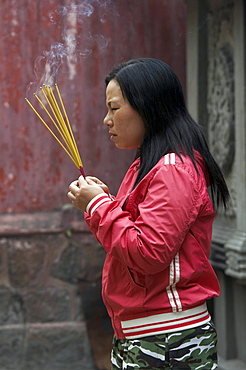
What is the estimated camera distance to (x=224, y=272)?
142 inches

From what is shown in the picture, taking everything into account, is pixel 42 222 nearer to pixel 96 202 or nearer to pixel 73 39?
pixel 73 39

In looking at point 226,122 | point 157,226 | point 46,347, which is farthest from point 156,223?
point 46,347

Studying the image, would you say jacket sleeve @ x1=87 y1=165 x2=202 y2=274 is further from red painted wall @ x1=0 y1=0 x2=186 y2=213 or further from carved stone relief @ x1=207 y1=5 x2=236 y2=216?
red painted wall @ x1=0 y1=0 x2=186 y2=213

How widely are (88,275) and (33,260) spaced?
421 mm

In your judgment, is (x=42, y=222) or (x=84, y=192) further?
(x=42, y=222)

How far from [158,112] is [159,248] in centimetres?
46

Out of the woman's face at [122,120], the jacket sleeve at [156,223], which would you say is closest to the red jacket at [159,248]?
the jacket sleeve at [156,223]

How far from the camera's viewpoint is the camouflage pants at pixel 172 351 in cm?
174

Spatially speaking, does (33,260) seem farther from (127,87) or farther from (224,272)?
(127,87)

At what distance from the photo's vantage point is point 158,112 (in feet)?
5.89

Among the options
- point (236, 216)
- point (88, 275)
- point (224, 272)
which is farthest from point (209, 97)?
point (88, 275)

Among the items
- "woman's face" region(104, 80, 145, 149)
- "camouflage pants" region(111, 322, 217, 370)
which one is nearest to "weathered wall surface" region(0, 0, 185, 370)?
"woman's face" region(104, 80, 145, 149)

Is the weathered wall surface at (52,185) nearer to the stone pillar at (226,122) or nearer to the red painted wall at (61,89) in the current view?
the red painted wall at (61,89)

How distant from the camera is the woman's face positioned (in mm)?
1810
